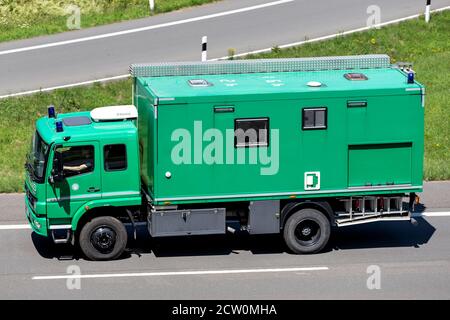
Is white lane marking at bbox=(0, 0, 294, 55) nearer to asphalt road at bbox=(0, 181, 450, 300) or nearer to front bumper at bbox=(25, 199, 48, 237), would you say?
asphalt road at bbox=(0, 181, 450, 300)

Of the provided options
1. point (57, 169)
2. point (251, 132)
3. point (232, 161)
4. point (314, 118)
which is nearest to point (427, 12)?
point (314, 118)

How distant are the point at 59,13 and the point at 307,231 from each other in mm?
14885

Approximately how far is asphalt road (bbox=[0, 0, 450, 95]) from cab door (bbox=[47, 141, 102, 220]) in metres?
8.75

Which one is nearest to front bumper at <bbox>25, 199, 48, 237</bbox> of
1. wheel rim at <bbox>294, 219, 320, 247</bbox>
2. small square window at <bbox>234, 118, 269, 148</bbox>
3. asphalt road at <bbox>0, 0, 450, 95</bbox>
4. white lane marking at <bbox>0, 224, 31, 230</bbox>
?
white lane marking at <bbox>0, 224, 31, 230</bbox>

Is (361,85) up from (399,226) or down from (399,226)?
up

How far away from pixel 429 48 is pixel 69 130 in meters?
13.8

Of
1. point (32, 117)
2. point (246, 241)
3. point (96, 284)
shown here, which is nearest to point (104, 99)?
point (32, 117)

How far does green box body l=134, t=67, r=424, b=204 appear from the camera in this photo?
17609mm

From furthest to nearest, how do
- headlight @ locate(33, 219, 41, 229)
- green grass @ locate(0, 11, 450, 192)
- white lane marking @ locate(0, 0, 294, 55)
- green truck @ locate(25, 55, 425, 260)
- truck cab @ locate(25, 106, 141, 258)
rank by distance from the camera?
white lane marking @ locate(0, 0, 294, 55), green grass @ locate(0, 11, 450, 192), headlight @ locate(33, 219, 41, 229), green truck @ locate(25, 55, 425, 260), truck cab @ locate(25, 106, 141, 258)

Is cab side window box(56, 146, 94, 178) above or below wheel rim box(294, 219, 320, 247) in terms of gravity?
above

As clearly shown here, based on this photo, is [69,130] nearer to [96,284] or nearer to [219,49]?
[96,284]

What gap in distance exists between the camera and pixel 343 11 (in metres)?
31.0

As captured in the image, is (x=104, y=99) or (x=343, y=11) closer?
(x=104, y=99)
